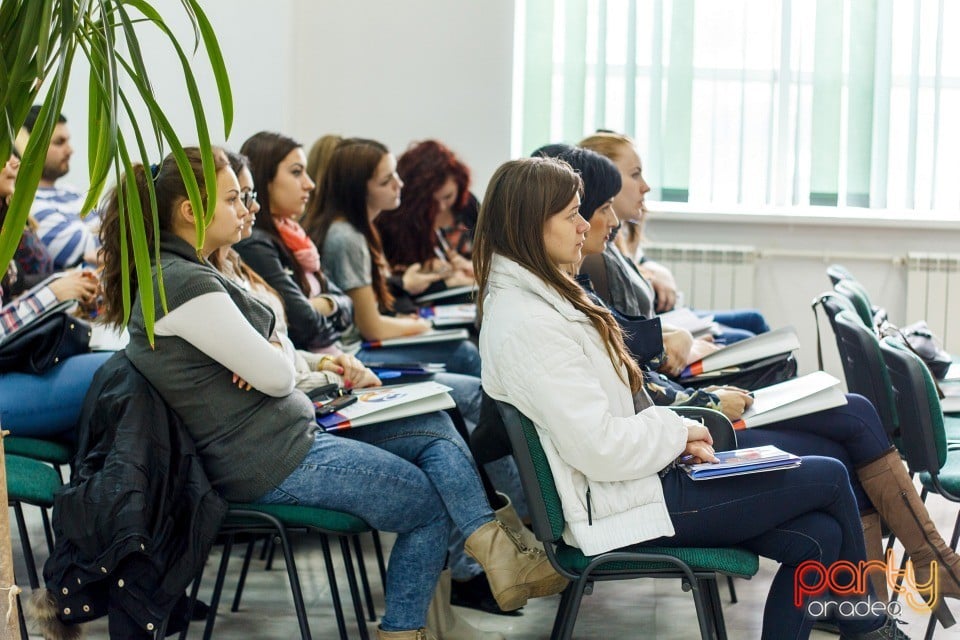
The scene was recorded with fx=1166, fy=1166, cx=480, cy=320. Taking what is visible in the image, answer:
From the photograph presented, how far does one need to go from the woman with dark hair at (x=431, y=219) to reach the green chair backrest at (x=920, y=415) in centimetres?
223

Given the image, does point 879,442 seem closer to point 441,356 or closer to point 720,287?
point 441,356

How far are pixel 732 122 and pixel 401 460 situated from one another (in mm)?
3948

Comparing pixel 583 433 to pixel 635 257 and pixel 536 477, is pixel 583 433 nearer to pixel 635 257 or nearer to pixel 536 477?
pixel 536 477

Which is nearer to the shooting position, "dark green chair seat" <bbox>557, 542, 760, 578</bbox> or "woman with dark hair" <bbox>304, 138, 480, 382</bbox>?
"dark green chair seat" <bbox>557, 542, 760, 578</bbox>

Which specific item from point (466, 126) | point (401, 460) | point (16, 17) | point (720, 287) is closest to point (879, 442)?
point (401, 460)

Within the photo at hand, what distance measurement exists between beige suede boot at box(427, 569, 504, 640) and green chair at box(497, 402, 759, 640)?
0.57m

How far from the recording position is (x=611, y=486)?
2.14m

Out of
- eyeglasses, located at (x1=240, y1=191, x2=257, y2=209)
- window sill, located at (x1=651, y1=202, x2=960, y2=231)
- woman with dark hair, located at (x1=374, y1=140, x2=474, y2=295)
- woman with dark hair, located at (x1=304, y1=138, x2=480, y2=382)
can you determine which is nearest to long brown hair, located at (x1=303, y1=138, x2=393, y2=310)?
woman with dark hair, located at (x1=304, y1=138, x2=480, y2=382)

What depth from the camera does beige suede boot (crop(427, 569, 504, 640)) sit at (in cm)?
268

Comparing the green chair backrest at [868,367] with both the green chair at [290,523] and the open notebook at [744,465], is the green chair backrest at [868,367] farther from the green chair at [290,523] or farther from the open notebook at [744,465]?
the green chair at [290,523]

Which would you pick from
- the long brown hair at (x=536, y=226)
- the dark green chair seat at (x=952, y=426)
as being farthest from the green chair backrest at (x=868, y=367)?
the long brown hair at (x=536, y=226)

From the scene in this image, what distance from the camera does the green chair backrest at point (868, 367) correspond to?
278cm

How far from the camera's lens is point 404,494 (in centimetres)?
245

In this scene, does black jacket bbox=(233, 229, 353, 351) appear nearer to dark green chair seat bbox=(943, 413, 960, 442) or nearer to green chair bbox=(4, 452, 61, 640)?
green chair bbox=(4, 452, 61, 640)
